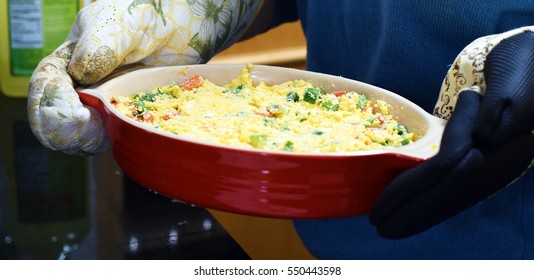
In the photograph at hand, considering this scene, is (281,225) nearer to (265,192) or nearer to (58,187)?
(58,187)

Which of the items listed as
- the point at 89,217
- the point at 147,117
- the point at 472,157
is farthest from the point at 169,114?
the point at 472,157

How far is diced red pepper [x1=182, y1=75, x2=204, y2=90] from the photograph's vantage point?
33.8 inches

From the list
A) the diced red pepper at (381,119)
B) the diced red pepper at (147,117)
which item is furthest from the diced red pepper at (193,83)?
the diced red pepper at (381,119)

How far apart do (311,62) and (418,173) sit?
0.55 m

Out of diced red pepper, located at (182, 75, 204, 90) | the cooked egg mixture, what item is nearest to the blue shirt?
the cooked egg mixture

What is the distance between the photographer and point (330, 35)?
108 centimetres

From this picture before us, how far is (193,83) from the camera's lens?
861 mm

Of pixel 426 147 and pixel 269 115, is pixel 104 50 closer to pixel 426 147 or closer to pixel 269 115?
pixel 269 115

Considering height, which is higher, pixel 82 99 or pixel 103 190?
pixel 82 99

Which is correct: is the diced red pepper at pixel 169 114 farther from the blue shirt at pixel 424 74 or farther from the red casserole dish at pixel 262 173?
the blue shirt at pixel 424 74

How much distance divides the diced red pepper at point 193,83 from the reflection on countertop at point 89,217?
145mm

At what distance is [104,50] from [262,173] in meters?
0.28

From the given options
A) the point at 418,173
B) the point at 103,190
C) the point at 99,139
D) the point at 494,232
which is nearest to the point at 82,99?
the point at 99,139

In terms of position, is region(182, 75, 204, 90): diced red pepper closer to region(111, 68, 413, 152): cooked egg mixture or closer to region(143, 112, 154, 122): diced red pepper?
region(111, 68, 413, 152): cooked egg mixture
